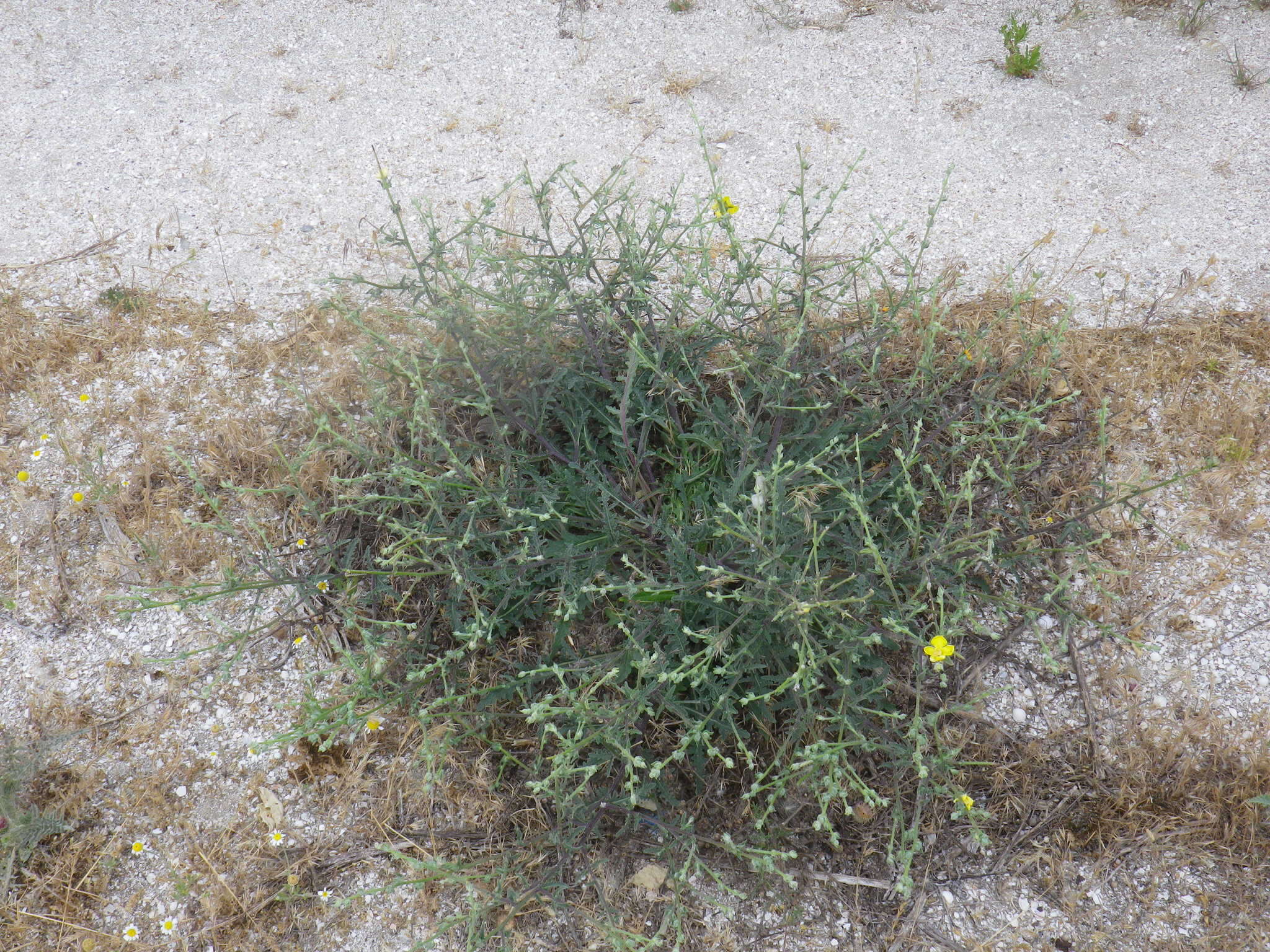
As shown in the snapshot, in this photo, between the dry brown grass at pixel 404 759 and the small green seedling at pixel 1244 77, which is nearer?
the dry brown grass at pixel 404 759

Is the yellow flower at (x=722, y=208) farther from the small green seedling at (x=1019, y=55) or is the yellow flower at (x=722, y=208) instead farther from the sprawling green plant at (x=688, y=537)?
the small green seedling at (x=1019, y=55)

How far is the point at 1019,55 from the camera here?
4.06 metres

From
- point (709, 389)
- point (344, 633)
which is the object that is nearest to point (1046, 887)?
point (709, 389)

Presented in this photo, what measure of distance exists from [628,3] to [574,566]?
3484 mm

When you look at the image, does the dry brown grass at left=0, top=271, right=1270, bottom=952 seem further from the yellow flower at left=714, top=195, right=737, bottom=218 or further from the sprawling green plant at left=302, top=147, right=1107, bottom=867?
the yellow flower at left=714, top=195, right=737, bottom=218

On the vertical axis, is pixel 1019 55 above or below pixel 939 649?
above

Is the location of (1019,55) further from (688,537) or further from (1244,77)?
(688,537)

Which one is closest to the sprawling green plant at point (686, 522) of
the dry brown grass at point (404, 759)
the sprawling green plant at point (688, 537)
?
the sprawling green plant at point (688, 537)

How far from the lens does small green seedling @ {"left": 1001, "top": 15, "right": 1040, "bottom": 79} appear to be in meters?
4.03

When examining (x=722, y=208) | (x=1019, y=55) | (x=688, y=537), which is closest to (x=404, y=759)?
(x=688, y=537)

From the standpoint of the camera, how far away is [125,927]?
2.26 meters

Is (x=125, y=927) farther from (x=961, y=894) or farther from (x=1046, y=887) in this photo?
(x=1046, y=887)

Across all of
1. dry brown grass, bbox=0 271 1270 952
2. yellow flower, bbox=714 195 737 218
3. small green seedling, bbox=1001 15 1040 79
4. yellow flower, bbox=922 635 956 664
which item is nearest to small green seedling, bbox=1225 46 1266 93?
small green seedling, bbox=1001 15 1040 79

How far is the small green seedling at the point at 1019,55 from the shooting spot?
4031 mm
